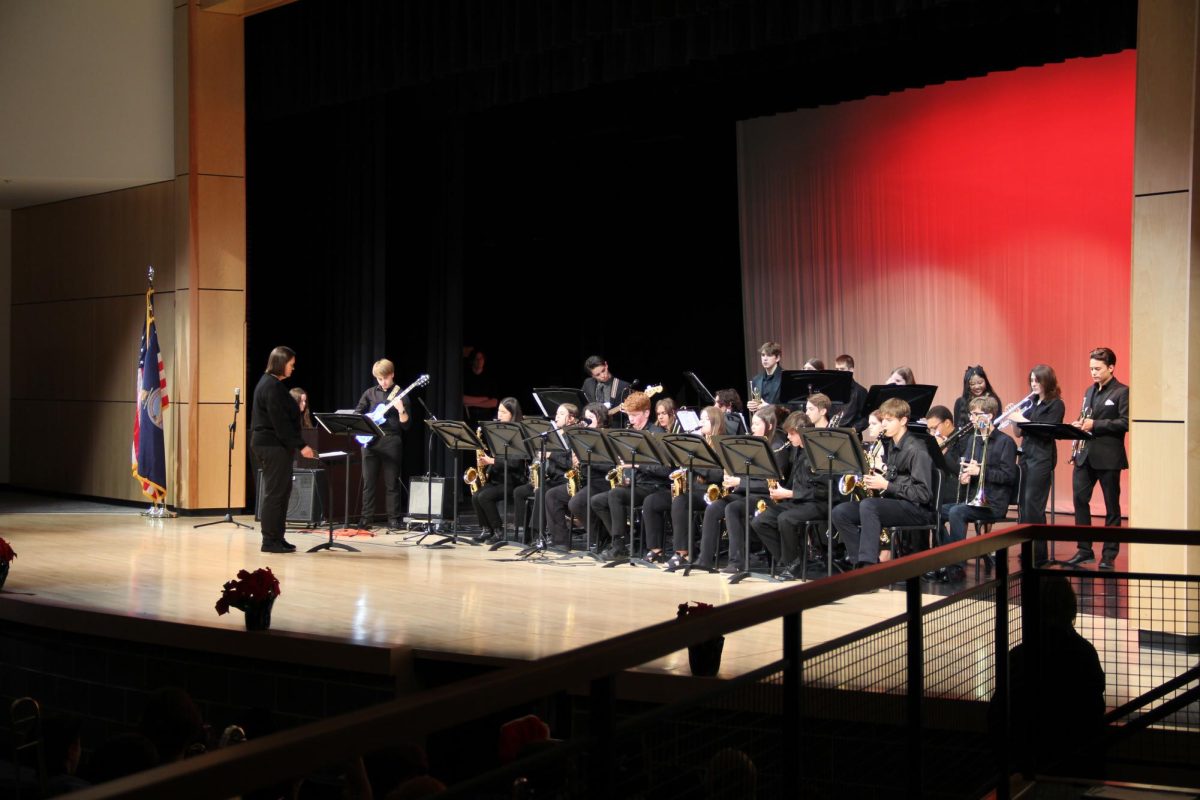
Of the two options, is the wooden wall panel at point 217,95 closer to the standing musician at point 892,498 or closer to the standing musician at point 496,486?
the standing musician at point 496,486

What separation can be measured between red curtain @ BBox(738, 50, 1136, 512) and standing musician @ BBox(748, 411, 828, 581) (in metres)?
4.93

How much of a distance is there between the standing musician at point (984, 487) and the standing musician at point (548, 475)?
2.91 metres

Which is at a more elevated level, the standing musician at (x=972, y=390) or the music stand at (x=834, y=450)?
the standing musician at (x=972, y=390)

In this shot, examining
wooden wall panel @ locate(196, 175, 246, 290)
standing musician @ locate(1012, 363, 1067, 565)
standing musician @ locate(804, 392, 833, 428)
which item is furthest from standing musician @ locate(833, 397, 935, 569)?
wooden wall panel @ locate(196, 175, 246, 290)

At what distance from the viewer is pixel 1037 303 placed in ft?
40.6

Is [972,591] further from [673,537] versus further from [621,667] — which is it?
[673,537]

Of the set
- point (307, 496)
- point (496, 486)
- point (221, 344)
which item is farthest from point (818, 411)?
point (221, 344)

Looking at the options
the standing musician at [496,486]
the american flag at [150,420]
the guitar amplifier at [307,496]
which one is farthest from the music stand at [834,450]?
the american flag at [150,420]

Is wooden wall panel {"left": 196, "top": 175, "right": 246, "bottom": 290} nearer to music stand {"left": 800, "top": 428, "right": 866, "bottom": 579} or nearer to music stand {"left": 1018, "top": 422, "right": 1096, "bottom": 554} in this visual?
music stand {"left": 800, "top": 428, "right": 866, "bottom": 579}

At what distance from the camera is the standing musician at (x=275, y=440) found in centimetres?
917

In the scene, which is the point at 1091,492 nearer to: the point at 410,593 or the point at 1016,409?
the point at 1016,409

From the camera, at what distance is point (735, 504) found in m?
8.47

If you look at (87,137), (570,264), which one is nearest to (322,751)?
(87,137)

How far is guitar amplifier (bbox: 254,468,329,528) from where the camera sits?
37.5 feet
